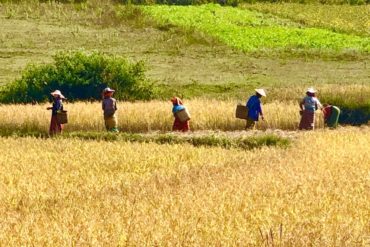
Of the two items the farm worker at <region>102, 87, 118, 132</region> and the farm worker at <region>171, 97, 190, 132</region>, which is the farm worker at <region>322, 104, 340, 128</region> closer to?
the farm worker at <region>171, 97, 190, 132</region>

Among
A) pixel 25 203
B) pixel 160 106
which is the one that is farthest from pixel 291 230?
pixel 160 106

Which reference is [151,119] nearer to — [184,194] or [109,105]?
[109,105]

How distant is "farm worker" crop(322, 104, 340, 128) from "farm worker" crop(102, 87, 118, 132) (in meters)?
5.03

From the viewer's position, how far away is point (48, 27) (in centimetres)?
4744

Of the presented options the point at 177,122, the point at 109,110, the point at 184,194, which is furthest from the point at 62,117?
the point at 184,194

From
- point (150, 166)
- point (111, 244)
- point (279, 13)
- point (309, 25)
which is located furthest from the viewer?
point (279, 13)

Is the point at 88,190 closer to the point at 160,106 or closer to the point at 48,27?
the point at 160,106

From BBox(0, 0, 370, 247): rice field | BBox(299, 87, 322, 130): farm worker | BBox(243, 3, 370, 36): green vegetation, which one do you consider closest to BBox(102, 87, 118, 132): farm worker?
BBox(0, 0, 370, 247): rice field

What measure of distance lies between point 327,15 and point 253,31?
12.9 meters

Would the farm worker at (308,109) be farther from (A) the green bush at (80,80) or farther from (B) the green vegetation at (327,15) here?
(B) the green vegetation at (327,15)

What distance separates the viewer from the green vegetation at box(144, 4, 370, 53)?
4325 cm

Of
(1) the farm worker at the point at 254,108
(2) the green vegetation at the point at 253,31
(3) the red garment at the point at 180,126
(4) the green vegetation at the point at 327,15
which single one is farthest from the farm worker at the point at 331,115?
(4) the green vegetation at the point at 327,15

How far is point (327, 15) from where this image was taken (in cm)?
5891

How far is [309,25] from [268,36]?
25.5 feet
